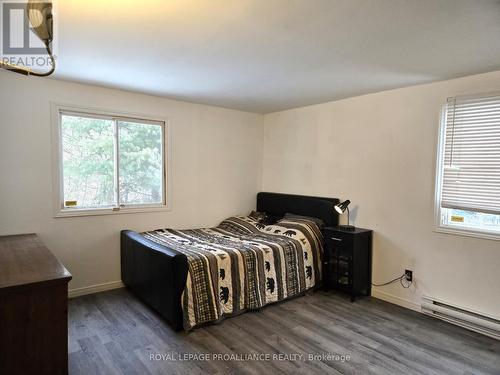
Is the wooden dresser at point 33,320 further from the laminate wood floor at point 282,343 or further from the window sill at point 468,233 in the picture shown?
the window sill at point 468,233

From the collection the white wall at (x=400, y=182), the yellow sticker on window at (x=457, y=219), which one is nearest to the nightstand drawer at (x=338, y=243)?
the white wall at (x=400, y=182)

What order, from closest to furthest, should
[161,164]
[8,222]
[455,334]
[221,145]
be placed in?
1. [455,334]
2. [8,222]
3. [161,164]
4. [221,145]

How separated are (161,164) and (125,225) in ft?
2.89

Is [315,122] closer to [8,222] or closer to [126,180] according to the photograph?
[126,180]

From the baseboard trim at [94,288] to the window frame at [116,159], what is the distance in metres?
0.83

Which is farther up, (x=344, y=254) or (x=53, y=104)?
(x=53, y=104)

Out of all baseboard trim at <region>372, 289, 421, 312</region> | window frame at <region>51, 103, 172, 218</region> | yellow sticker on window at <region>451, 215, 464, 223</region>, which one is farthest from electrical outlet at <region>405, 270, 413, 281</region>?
window frame at <region>51, 103, 172, 218</region>

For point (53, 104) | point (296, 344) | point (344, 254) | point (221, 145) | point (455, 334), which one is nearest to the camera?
point (296, 344)

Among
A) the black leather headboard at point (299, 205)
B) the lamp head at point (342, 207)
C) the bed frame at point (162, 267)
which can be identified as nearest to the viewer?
the bed frame at point (162, 267)

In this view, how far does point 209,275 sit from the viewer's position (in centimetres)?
287

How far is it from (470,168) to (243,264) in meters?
2.32

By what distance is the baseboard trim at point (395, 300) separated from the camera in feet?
10.8

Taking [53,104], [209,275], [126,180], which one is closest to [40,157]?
[53,104]

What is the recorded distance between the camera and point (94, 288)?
3.57 m
